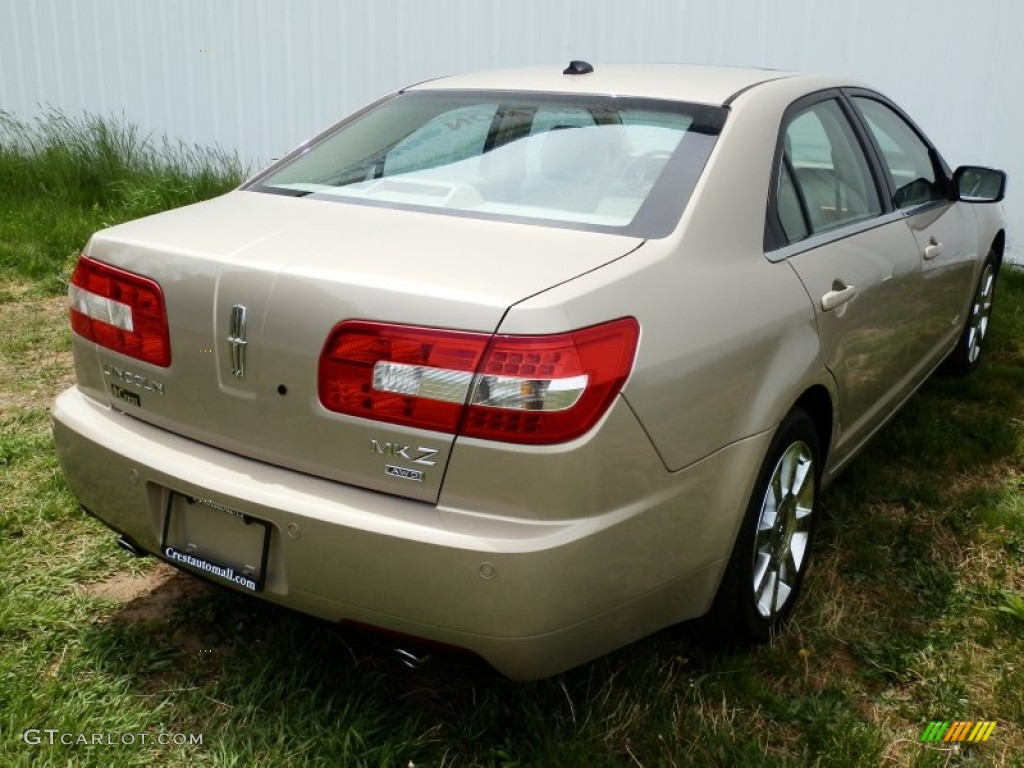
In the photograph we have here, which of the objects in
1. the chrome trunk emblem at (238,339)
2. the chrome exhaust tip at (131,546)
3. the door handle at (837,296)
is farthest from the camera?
the door handle at (837,296)

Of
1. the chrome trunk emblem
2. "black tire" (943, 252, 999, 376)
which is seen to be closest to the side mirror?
"black tire" (943, 252, 999, 376)

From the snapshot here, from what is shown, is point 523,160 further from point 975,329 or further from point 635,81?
point 975,329

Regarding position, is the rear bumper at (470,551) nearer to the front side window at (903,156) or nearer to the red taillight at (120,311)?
the red taillight at (120,311)

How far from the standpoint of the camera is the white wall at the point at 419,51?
21.8 ft

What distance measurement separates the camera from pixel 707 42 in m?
7.06

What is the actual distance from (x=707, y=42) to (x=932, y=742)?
18.0ft

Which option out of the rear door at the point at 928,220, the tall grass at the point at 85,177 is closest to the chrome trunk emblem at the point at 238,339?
the rear door at the point at 928,220

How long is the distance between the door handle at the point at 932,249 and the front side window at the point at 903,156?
150 mm

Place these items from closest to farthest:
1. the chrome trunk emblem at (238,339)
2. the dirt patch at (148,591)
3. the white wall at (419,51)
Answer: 1. the chrome trunk emblem at (238,339)
2. the dirt patch at (148,591)
3. the white wall at (419,51)

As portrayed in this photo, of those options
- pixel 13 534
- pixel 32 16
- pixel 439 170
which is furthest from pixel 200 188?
pixel 439 170

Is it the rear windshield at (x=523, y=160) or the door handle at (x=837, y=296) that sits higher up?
the rear windshield at (x=523, y=160)

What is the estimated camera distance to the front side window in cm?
378

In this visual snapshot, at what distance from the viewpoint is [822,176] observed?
324cm

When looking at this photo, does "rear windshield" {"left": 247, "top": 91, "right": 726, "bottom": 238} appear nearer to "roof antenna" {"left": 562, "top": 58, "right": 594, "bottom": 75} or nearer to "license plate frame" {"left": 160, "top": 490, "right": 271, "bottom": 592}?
"roof antenna" {"left": 562, "top": 58, "right": 594, "bottom": 75}
